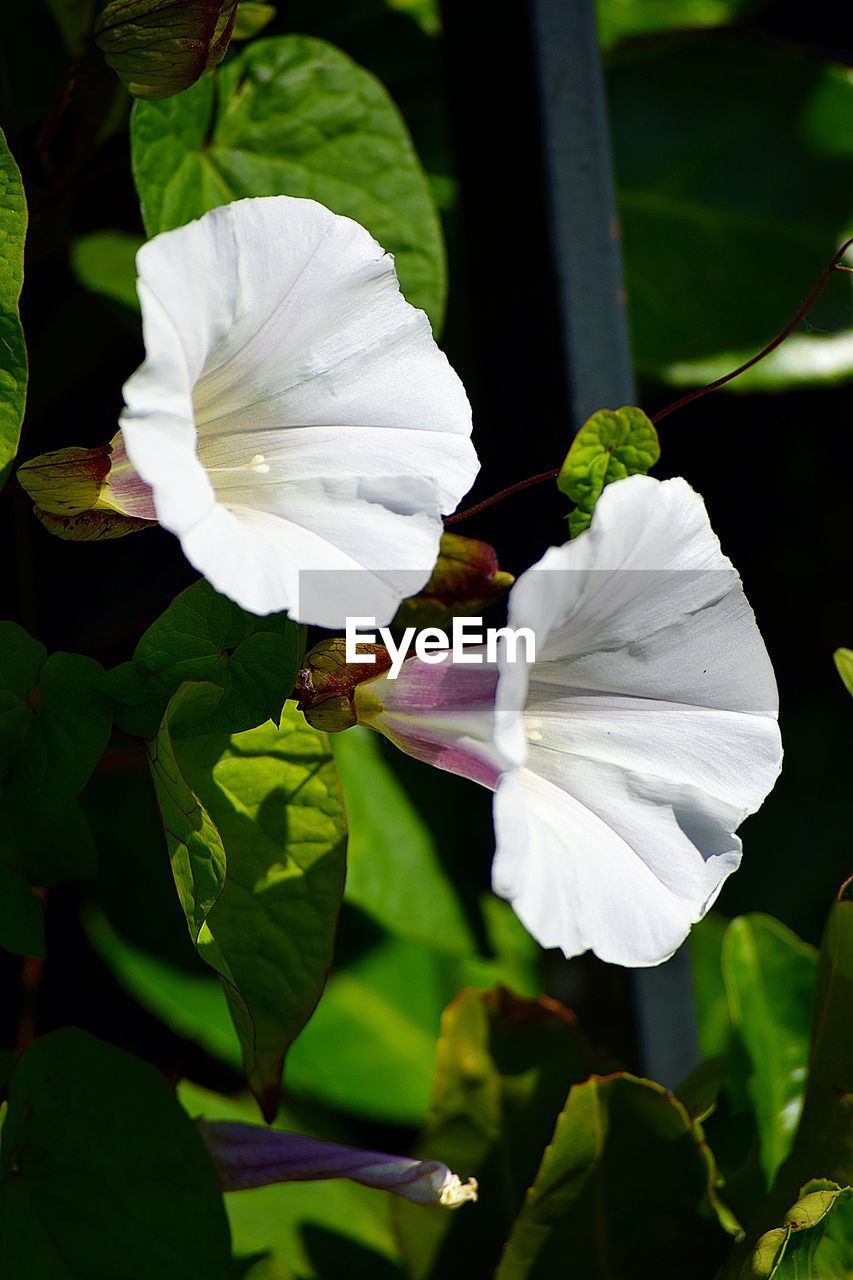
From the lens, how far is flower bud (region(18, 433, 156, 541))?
469 millimetres

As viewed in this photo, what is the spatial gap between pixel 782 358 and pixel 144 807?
618 millimetres

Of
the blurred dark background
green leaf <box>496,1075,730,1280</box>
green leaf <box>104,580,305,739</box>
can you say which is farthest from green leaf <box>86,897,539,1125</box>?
green leaf <box>104,580,305,739</box>

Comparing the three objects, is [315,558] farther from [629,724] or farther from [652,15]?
[652,15]

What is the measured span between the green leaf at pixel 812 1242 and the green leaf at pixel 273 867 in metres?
0.23

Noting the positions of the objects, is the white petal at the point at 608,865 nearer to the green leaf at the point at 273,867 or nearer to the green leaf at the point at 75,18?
the green leaf at the point at 273,867

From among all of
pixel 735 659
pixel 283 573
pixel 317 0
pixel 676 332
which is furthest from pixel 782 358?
pixel 283 573

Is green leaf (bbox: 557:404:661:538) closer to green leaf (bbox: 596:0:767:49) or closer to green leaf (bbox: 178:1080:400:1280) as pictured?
green leaf (bbox: 178:1080:400:1280)

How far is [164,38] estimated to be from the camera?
50 cm

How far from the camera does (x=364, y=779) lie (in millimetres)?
895

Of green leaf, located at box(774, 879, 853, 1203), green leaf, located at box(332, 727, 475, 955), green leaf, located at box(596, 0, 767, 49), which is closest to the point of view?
green leaf, located at box(774, 879, 853, 1203)

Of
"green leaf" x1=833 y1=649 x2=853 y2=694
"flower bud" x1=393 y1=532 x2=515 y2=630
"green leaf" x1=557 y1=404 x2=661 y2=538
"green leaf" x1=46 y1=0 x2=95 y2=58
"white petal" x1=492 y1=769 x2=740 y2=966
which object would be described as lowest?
"green leaf" x1=833 y1=649 x2=853 y2=694

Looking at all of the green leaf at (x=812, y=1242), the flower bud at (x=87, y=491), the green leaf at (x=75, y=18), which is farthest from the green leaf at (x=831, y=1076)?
the green leaf at (x=75, y=18)

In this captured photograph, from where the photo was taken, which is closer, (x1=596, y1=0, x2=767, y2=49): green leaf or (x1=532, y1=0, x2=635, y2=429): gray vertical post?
(x1=532, y1=0, x2=635, y2=429): gray vertical post

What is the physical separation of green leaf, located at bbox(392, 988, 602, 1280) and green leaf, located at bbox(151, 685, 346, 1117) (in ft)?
0.58
